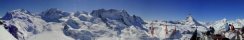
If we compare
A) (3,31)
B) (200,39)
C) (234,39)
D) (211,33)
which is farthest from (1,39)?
(234,39)

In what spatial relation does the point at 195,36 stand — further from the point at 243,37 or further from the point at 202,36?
the point at 243,37

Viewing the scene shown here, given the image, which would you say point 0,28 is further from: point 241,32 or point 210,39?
point 241,32

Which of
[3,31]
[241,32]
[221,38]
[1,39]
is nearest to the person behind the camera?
[1,39]

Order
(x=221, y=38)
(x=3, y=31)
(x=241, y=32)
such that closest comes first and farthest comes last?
(x=3, y=31) → (x=221, y=38) → (x=241, y=32)

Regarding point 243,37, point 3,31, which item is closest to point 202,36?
point 243,37

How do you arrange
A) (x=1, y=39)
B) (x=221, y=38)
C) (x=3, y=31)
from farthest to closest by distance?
(x=221, y=38) → (x=3, y=31) → (x=1, y=39)

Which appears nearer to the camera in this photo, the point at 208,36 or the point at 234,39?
the point at 208,36

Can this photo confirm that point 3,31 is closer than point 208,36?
Yes

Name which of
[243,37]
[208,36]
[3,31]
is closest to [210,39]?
[208,36]
